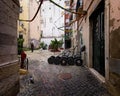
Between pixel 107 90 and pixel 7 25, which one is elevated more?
pixel 7 25

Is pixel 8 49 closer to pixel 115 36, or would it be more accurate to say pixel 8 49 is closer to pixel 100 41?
pixel 115 36

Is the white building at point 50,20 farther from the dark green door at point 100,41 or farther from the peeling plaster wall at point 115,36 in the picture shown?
the peeling plaster wall at point 115,36

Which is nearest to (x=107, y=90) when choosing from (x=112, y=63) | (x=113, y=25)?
(x=112, y=63)

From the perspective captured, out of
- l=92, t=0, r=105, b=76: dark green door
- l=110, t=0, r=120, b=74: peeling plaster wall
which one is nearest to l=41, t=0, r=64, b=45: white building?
l=92, t=0, r=105, b=76: dark green door

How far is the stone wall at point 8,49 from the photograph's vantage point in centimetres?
374

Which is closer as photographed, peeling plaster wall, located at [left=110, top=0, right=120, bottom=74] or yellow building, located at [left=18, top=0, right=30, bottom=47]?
peeling plaster wall, located at [left=110, top=0, right=120, bottom=74]

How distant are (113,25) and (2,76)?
281 cm

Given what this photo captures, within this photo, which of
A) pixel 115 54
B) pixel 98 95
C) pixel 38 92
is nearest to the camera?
pixel 115 54

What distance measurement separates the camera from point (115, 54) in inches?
184

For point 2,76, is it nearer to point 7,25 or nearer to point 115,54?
point 7,25

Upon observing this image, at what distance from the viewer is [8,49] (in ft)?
13.8

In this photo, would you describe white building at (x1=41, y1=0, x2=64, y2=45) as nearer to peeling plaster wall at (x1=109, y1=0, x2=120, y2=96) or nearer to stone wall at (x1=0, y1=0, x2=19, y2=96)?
peeling plaster wall at (x1=109, y1=0, x2=120, y2=96)

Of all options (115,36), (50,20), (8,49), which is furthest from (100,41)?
(50,20)

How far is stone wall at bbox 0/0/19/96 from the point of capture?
374 cm
